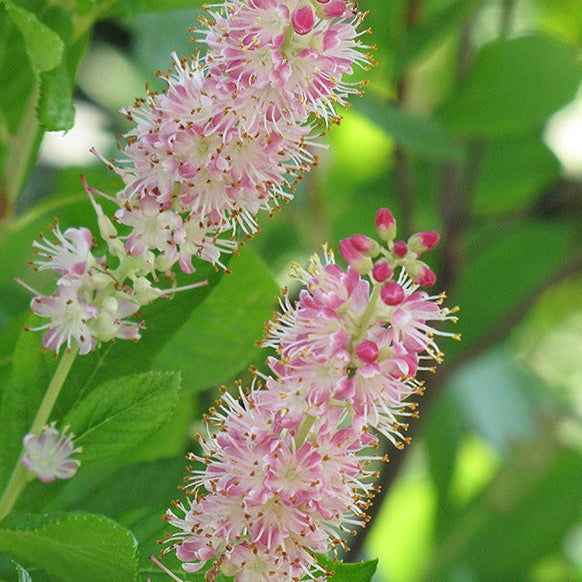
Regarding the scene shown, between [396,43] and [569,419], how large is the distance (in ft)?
2.41

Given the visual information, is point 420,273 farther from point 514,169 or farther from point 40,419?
point 514,169

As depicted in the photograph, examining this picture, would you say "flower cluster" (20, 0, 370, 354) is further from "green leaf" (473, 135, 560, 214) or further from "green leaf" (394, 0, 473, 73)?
"green leaf" (473, 135, 560, 214)

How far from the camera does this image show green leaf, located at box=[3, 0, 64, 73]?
21.6 inches

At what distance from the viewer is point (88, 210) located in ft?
2.75

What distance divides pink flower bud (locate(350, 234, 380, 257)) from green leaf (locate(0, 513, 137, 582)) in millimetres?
164

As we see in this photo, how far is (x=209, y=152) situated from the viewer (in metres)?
0.55

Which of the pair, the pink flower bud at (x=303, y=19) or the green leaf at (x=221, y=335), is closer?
the pink flower bud at (x=303, y=19)

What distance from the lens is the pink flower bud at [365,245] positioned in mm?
503

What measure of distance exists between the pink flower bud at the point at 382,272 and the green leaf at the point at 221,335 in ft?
0.66

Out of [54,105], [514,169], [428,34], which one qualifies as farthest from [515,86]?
[54,105]

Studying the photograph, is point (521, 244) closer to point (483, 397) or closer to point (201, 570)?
point (483, 397)

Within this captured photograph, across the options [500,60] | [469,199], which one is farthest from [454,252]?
[500,60]

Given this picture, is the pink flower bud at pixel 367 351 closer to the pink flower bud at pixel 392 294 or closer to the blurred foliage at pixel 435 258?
the pink flower bud at pixel 392 294

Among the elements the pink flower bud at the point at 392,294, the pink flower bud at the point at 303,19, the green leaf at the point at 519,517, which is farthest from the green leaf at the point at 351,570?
the green leaf at the point at 519,517
